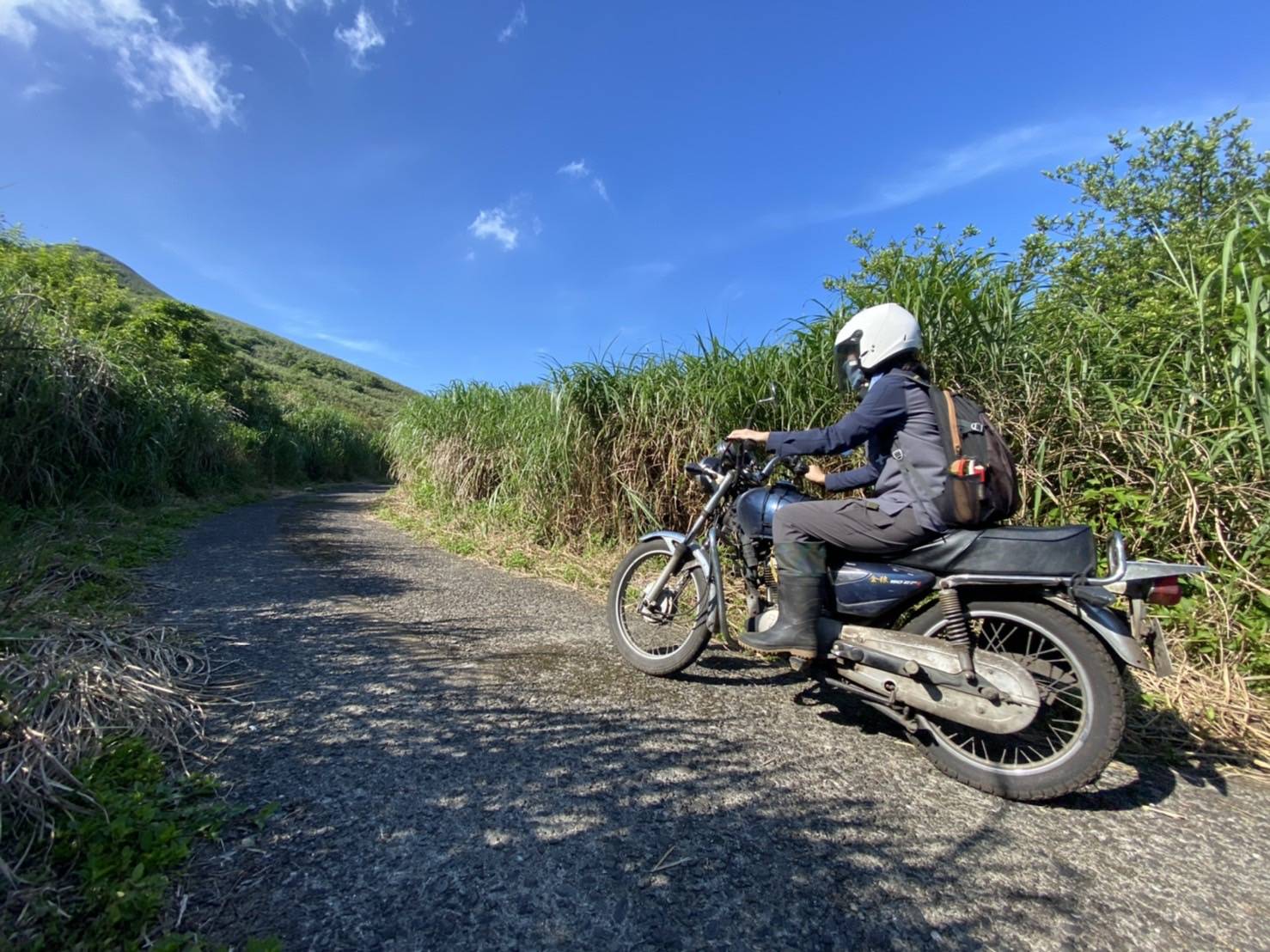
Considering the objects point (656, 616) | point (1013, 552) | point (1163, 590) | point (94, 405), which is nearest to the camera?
point (1163, 590)

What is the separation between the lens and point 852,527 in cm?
232

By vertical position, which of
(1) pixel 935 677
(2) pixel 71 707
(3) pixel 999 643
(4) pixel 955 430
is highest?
(4) pixel 955 430

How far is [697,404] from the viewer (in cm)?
452

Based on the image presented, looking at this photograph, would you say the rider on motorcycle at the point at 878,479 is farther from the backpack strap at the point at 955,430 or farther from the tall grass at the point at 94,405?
the tall grass at the point at 94,405

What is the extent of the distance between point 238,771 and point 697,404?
363 centimetres

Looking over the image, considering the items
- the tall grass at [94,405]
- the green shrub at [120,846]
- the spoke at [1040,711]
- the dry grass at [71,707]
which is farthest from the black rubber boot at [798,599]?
the tall grass at [94,405]

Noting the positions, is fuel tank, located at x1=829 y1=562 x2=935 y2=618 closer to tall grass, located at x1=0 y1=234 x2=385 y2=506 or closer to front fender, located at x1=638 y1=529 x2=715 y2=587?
front fender, located at x1=638 y1=529 x2=715 y2=587

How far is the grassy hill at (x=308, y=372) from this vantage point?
32.2 metres

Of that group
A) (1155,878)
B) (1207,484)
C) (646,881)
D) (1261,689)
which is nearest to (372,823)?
(646,881)

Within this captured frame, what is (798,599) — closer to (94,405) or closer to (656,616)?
(656,616)

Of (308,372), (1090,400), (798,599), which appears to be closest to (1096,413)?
(1090,400)

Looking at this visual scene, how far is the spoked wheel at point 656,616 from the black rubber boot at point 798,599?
17.6 inches

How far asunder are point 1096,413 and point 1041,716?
174 cm

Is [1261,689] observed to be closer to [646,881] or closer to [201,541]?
[646,881]
